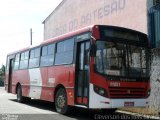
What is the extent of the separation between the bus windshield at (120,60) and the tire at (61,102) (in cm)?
252

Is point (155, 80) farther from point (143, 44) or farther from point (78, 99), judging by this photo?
point (78, 99)

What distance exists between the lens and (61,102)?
1370 cm

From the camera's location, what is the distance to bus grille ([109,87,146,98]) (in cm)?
1152

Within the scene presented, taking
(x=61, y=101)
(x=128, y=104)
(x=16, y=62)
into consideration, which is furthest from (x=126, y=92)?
(x=16, y=62)

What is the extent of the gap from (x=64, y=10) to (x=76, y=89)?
19.8m

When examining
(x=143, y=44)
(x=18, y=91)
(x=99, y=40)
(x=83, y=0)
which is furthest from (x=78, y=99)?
(x=83, y=0)

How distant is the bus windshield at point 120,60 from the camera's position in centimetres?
1155

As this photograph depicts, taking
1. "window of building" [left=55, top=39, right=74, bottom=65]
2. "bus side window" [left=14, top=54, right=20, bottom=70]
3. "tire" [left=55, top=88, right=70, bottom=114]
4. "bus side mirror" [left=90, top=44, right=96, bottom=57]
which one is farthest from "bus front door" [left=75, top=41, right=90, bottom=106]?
"bus side window" [left=14, top=54, right=20, bottom=70]

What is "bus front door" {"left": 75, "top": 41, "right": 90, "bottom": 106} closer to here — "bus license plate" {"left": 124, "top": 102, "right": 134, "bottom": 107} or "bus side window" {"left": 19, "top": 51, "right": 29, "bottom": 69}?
"bus license plate" {"left": 124, "top": 102, "right": 134, "bottom": 107}

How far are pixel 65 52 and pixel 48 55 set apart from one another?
1.91 metres

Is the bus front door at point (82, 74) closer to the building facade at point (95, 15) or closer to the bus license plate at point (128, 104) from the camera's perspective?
the bus license plate at point (128, 104)

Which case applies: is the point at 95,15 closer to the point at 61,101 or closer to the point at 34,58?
the point at 34,58

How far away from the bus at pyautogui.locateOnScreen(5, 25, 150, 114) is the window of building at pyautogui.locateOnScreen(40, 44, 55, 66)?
1.18 ft

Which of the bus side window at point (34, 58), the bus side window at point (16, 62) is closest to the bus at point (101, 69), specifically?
the bus side window at point (34, 58)
